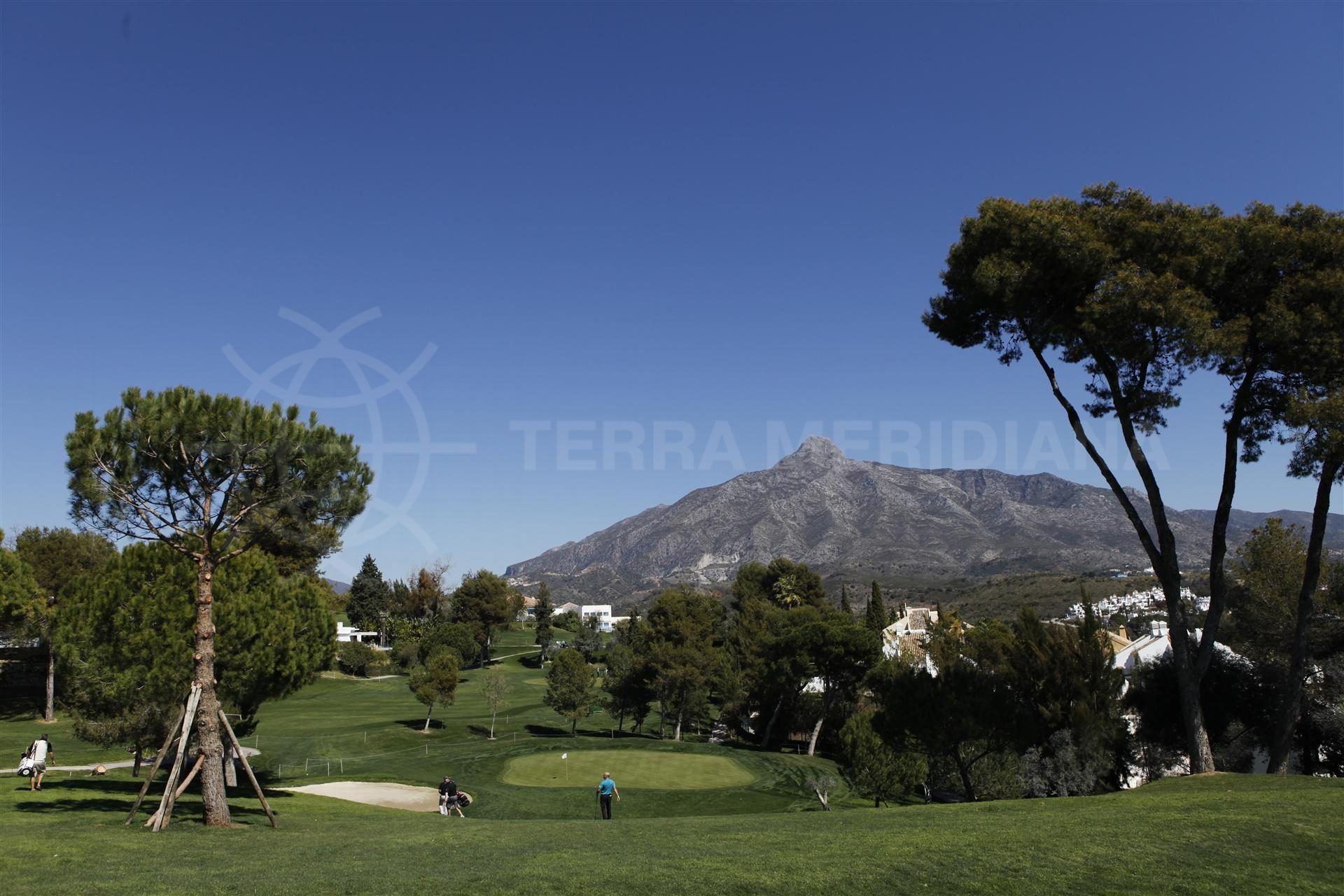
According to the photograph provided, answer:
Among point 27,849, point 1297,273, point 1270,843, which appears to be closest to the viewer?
point 1270,843

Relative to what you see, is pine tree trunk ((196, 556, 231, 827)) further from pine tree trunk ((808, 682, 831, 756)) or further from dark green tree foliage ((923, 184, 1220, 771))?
pine tree trunk ((808, 682, 831, 756))

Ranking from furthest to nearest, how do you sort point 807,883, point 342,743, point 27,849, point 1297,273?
point 342,743 < point 1297,273 < point 27,849 < point 807,883

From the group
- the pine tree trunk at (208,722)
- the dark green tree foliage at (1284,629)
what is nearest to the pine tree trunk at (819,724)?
the dark green tree foliage at (1284,629)

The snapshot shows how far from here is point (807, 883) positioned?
10.1 metres

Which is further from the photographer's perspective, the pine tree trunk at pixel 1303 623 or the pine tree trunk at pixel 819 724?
the pine tree trunk at pixel 819 724

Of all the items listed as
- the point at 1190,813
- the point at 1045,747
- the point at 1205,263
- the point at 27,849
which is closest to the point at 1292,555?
the point at 1045,747

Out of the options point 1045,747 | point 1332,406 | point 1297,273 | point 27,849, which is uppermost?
point 1297,273

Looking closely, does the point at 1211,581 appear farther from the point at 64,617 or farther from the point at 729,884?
the point at 64,617

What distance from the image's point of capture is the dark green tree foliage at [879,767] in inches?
1255

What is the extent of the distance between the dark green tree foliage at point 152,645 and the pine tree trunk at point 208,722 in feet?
24.8

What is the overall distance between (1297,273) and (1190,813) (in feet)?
39.5

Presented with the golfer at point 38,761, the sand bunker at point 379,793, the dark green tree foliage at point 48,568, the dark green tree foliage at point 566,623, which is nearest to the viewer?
the golfer at point 38,761

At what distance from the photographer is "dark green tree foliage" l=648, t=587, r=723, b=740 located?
57.7 m

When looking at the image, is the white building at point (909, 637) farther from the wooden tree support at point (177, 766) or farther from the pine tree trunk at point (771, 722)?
the wooden tree support at point (177, 766)
